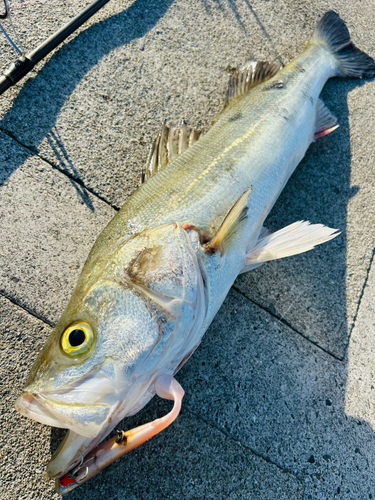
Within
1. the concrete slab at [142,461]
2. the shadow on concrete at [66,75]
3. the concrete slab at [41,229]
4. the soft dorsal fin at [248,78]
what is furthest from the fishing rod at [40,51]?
the concrete slab at [142,461]

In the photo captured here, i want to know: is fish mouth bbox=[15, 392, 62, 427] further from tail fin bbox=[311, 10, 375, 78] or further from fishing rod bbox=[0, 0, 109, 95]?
tail fin bbox=[311, 10, 375, 78]

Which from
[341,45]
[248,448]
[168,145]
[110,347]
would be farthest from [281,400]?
[341,45]

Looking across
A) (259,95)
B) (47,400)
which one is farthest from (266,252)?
(47,400)

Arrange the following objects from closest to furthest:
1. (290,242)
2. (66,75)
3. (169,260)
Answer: (169,260)
(290,242)
(66,75)

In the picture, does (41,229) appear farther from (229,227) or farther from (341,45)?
(341,45)

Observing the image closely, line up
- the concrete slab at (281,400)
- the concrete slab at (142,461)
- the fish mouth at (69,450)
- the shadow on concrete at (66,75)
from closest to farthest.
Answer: the fish mouth at (69,450), the concrete slab at (142,461), the concrete slab at (281,400), the shadow on concrete at (66,75)

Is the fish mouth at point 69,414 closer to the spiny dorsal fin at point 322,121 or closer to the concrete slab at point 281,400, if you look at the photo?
the concrete slab at point 281,400
